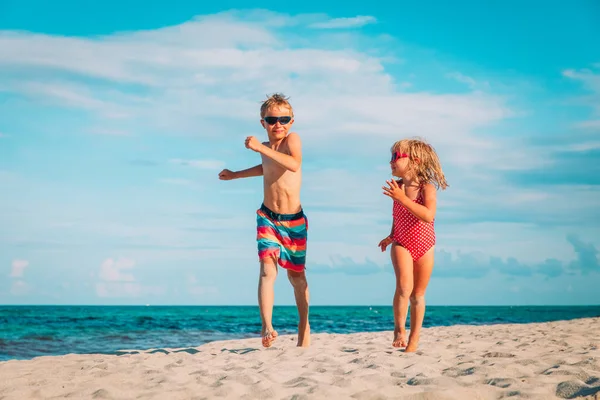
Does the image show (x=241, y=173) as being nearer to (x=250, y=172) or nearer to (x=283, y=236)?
(x=250, y=172)

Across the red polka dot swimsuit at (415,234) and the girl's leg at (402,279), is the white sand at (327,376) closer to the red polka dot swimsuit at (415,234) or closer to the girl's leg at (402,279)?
the girl's leg at (402,279)

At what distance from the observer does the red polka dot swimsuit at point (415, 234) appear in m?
5.43

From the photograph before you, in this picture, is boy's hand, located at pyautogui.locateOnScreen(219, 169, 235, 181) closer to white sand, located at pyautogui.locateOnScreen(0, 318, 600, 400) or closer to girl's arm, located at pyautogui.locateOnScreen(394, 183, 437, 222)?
white sand, located at pyautogui.locateOnScreen(0, 318, 600, 400)

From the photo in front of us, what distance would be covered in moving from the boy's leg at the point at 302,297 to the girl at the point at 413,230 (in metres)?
0.98

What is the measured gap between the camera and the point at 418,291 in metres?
5.54

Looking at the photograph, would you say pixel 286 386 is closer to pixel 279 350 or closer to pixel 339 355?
pixel 339 355

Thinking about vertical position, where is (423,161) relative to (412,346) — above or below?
above

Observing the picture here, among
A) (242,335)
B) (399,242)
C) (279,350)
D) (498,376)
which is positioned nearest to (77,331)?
(242,335)

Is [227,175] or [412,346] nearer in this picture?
[412,346]

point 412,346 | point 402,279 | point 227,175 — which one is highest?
point 227,175

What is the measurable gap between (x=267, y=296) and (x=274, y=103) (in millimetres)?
1867

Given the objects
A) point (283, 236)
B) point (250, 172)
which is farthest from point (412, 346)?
point (250, 172)

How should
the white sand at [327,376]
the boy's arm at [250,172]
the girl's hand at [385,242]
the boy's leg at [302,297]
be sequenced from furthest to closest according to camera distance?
the boy's arm at [250,172], the boy's leg at [302,297], the girl's hand at [385,242], the white sand at [327,376]

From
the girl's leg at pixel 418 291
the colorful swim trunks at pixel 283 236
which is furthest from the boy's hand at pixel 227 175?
the girl's leg at pixel 418 291
